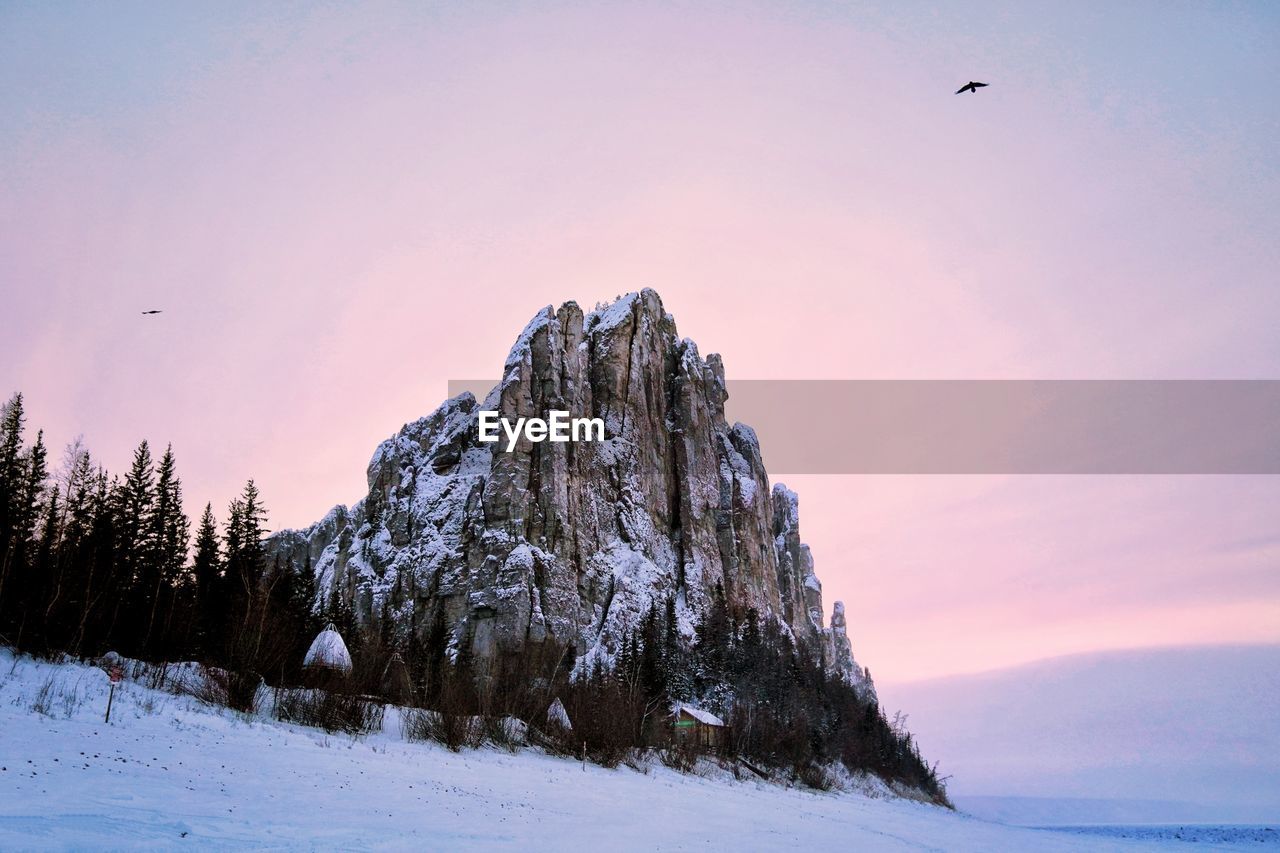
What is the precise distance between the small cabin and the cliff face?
111ft

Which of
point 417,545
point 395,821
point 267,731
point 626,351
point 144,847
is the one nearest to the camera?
point 144,847

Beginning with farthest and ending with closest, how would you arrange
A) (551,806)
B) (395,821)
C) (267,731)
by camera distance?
(267,731)
(551,806)
(395,821)

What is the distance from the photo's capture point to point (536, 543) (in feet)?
344

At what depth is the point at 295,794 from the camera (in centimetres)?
1831

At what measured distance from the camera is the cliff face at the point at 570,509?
10238 cm

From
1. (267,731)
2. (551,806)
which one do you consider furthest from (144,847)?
(267,731)

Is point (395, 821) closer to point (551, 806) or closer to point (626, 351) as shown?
point (551, 806)

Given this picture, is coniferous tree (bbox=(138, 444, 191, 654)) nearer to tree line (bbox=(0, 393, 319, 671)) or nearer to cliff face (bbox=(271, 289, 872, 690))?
tree line (bbox=(0, 393, 319, 671))

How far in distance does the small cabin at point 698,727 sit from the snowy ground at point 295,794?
23.4 metres

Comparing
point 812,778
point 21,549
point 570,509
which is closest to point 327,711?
point 21,549

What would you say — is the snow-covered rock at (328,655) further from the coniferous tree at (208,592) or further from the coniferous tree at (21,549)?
the coniferous tree at (21,549)

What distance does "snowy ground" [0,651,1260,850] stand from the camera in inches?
553

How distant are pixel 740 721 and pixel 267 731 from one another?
44116 millimetres

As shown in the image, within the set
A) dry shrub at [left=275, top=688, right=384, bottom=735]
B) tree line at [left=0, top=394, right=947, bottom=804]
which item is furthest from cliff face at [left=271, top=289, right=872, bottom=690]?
dry shrub at [left=275, top=688, right=384, bottom=735]
